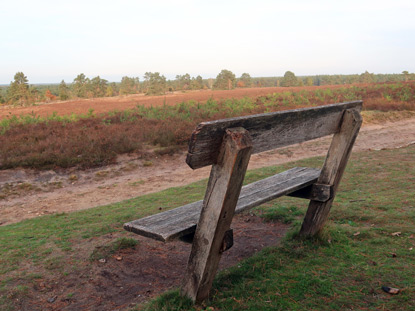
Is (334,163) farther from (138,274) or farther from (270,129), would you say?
(138,274)

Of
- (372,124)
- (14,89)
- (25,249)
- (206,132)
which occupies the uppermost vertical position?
(206,132)

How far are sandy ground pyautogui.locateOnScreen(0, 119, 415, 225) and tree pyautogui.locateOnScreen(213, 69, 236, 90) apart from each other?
45.3 m

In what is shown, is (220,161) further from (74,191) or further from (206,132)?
(74,191)

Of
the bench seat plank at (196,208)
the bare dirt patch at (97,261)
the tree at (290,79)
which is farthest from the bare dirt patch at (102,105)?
the tree at (290,79)

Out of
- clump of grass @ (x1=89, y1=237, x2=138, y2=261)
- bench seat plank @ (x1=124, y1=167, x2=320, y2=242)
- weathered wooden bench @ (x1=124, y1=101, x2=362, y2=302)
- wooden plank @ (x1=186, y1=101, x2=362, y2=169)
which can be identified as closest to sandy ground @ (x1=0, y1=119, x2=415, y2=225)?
clump of grass @ (x1=89, y1=237, x2=138, y2=261)

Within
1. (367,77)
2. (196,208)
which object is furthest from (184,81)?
(196,208)

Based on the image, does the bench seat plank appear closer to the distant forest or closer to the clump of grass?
the clump of grass

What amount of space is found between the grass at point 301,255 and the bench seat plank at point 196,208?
0.54 m

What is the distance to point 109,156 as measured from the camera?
10.6m

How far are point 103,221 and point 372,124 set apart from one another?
1328 centimetres

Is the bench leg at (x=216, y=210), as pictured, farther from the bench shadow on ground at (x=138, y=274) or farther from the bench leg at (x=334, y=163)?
the bench leg at (x=334, y=163)

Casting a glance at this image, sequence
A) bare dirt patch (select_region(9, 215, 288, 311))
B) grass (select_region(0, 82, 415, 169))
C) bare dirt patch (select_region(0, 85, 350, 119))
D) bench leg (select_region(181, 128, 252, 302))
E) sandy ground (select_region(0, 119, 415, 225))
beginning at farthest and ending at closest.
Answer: bare dirt patch (select_region(0, 85, 350, 119)) < grass (select_region(0, 82, 415, 169)) < sandy ground (select_region(0, 119, 415, 225)) < bare dirt patch (select_region(9, 215, 288, 311)) < bench leg (select_region(181, 128, 252, 302))

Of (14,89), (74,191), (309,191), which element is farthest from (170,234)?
(14,89)

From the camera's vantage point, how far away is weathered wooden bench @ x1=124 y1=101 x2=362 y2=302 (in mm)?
2209
